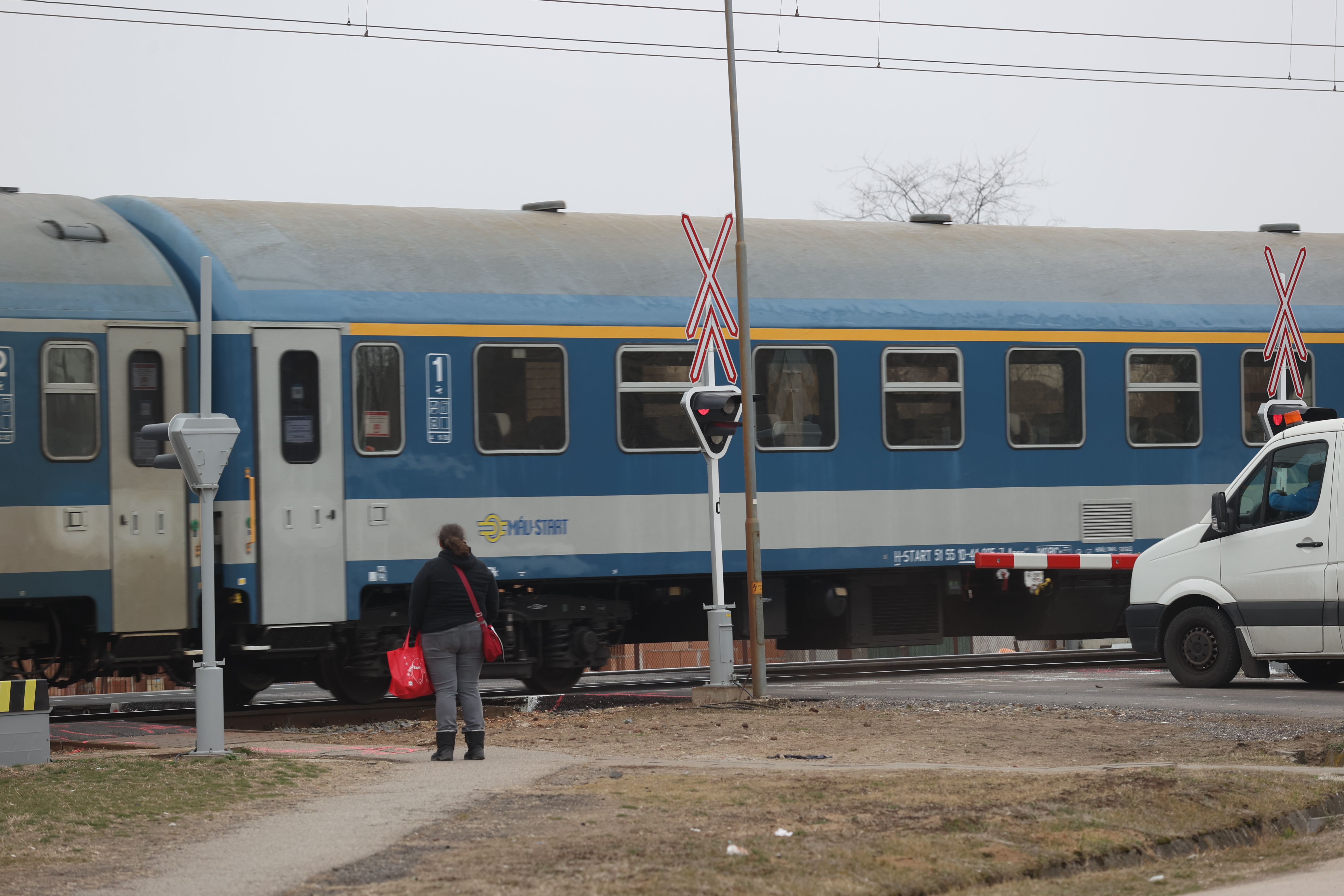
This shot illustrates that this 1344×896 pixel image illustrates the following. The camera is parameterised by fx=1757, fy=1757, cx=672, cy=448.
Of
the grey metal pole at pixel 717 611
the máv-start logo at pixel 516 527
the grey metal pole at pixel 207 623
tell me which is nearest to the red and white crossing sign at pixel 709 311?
the grey metal pole at pixel 717 611

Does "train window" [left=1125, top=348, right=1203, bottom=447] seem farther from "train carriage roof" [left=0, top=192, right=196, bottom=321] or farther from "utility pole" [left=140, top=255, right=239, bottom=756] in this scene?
"utility pole" [left=140, top=255, right=239, bottom=756]

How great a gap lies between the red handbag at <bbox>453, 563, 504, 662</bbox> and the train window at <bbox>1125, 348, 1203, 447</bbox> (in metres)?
8.40

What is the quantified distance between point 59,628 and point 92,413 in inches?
69.6

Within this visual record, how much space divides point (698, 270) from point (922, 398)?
2498mm

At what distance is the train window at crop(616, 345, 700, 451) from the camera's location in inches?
631

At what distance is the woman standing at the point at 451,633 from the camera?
Result: 1148cm

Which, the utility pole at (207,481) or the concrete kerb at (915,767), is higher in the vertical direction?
the utility pole at (207,481)

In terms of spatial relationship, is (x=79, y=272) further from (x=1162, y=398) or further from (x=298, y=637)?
(x=1162, y=398)

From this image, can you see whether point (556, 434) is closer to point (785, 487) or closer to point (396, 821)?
point (785, 487)

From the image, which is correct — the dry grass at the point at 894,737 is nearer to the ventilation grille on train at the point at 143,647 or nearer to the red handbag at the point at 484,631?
the red handbag at the point at 484,631

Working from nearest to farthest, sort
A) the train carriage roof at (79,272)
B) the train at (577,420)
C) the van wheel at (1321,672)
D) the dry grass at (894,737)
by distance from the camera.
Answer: the dry grass at (894,737) → the train carriage roof at (79,272) → the train at (577,420) → the van wheel at (1321,672)

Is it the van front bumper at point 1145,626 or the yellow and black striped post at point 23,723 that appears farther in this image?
the van front bumper at point 1145,626

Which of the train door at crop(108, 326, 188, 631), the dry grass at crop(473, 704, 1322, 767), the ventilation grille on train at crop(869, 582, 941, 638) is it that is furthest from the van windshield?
the train door at crop(108, 326, 188, 631)

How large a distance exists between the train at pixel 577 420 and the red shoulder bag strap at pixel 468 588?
351 centimetres
